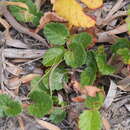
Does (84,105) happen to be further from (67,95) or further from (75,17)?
(75,17)

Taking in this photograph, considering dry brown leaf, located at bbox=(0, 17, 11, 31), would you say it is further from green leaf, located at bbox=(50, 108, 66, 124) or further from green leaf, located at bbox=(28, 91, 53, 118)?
green leaf, located at bbox=(50, 108, 66, 124)

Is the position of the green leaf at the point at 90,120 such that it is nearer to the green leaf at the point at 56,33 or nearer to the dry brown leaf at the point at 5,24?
the green leaf at the point at 56,33

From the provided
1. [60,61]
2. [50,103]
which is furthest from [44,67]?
[50,103]

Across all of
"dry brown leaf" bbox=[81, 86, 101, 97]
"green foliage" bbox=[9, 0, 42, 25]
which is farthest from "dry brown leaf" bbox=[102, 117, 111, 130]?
"green foliage" bbox=[9, 0, 42, 25]

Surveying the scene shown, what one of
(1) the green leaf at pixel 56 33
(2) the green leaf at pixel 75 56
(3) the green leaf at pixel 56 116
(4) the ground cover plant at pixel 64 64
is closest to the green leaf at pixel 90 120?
(4) the ground cover plant at pixel 64 64

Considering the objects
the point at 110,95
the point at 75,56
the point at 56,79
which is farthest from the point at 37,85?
the point at 110,95

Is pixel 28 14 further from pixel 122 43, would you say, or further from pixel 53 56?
pixel 122 43

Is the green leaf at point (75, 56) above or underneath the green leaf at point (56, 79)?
above
